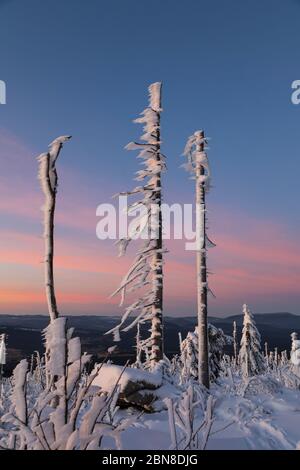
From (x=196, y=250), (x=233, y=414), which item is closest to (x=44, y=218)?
(x=233, y=414)

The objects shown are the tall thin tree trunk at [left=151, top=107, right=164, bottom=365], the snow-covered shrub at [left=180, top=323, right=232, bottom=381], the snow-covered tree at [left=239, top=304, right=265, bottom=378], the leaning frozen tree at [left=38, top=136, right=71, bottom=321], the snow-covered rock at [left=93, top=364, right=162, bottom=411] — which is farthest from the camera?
the snow-covered tree at [left=239, top=304, right=265, bottom=378]

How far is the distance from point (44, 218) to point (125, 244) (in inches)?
295

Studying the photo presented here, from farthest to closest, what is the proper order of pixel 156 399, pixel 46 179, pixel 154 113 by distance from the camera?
pixel 154 113 < pixel 156 399 < pixel 46 179

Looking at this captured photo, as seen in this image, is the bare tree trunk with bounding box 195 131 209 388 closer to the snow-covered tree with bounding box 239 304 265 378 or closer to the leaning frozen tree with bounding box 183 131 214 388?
the leaning frozen tree with bounding box 183 131 214 388

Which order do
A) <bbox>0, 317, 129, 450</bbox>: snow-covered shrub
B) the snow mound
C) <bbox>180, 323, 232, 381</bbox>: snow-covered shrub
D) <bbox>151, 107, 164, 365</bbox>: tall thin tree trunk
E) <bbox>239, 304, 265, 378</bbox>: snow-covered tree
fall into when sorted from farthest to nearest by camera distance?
<bbox>239, 304, 265, 378</bbox>: snow-covered tree → <bbox>180, 323, 232, 381</bbox>: snow-covered shrub → <bbox>151, 107, 164, 365</bbox>: tall thin tree trunk → the snow mound → <bbox>0, 317, 129, 450</bbox>: snow-covered shrub

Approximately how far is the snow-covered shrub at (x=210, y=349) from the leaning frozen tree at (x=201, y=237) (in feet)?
17.5

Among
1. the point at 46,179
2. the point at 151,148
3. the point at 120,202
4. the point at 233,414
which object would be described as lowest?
the point at 233,414

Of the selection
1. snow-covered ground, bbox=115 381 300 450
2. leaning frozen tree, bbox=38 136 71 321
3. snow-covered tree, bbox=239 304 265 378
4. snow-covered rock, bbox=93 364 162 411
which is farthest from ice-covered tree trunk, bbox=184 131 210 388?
snow-covered tree, bbox=239 304 265 378

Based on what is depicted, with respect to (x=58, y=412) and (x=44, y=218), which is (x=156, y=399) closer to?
(x=44, y=218)

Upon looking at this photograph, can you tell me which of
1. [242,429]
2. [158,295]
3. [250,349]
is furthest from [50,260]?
[250,349]

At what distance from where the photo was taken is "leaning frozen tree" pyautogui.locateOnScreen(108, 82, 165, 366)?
50.3ft

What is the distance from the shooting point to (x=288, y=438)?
23.5 ft

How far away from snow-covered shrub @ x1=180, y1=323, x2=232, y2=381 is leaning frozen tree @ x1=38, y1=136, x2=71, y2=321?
531 inches

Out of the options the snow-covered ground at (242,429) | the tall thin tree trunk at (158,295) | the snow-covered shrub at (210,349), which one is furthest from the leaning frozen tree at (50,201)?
the snow-covered shrub at (210,349)
